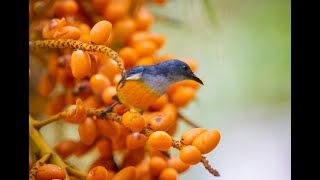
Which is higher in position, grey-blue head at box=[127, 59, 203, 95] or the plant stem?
grey-blue head at box=[127, 59, 203, 95]

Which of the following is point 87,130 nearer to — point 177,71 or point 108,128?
point 108,128

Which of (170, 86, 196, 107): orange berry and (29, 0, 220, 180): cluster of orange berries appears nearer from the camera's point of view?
(29, 0, 220, 180): cluster of orange berries

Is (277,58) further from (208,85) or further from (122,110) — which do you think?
(122,110)

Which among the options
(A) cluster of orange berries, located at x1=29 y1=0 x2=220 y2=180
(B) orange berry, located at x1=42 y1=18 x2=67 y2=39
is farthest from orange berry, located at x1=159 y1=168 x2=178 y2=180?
(B) orange berry, located at x1=42 y1=18 x2=67 y2=39

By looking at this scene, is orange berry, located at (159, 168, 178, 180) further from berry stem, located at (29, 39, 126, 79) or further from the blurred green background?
berry stem, located at (29, 39, 126, 79)

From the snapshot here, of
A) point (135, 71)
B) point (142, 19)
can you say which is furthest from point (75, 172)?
point (142, 19)

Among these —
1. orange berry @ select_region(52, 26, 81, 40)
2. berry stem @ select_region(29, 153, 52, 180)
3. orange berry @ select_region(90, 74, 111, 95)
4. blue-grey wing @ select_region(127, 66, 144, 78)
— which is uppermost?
orange berry @ select_region(52, 26, 81, 40)
